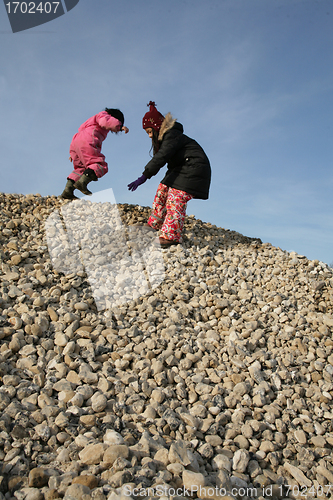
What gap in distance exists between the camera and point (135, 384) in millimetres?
2354

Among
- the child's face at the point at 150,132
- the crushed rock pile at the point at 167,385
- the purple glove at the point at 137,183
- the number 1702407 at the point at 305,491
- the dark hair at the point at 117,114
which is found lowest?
the number 1702407 at the point at 305,491

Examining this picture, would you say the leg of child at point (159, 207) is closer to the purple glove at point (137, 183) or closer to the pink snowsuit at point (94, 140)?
the purple glove at point (137, 183)

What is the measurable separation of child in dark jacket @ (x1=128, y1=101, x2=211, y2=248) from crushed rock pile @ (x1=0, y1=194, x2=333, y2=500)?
523 millimetres

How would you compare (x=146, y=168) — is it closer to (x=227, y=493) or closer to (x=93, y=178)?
(x=93, y=178)

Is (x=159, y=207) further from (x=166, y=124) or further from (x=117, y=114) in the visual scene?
(x=117, y=114)

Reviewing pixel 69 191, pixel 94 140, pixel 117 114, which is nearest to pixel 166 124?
pixel 117 114

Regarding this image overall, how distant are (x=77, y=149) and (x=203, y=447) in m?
4.44

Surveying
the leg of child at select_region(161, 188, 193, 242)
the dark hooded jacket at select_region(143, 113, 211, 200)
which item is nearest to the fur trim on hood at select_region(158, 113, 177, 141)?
the dark hooded jacket at select_region(143, 113, 211, 200)

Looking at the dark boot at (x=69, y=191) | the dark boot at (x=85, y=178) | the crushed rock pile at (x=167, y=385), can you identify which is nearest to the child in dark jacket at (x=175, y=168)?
the crushed rock pile at (x=167, y=385)

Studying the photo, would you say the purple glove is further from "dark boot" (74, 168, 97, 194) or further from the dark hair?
the dark hair

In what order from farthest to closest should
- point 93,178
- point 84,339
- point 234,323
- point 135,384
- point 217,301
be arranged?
point 93,178, point 217,301, point 234,323, point 84,339, point 135,384

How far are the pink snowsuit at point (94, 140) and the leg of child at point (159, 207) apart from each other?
92 cm

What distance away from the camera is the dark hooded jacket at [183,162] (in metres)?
4.45

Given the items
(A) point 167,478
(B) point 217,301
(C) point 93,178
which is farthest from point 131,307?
(C) point 93,178
